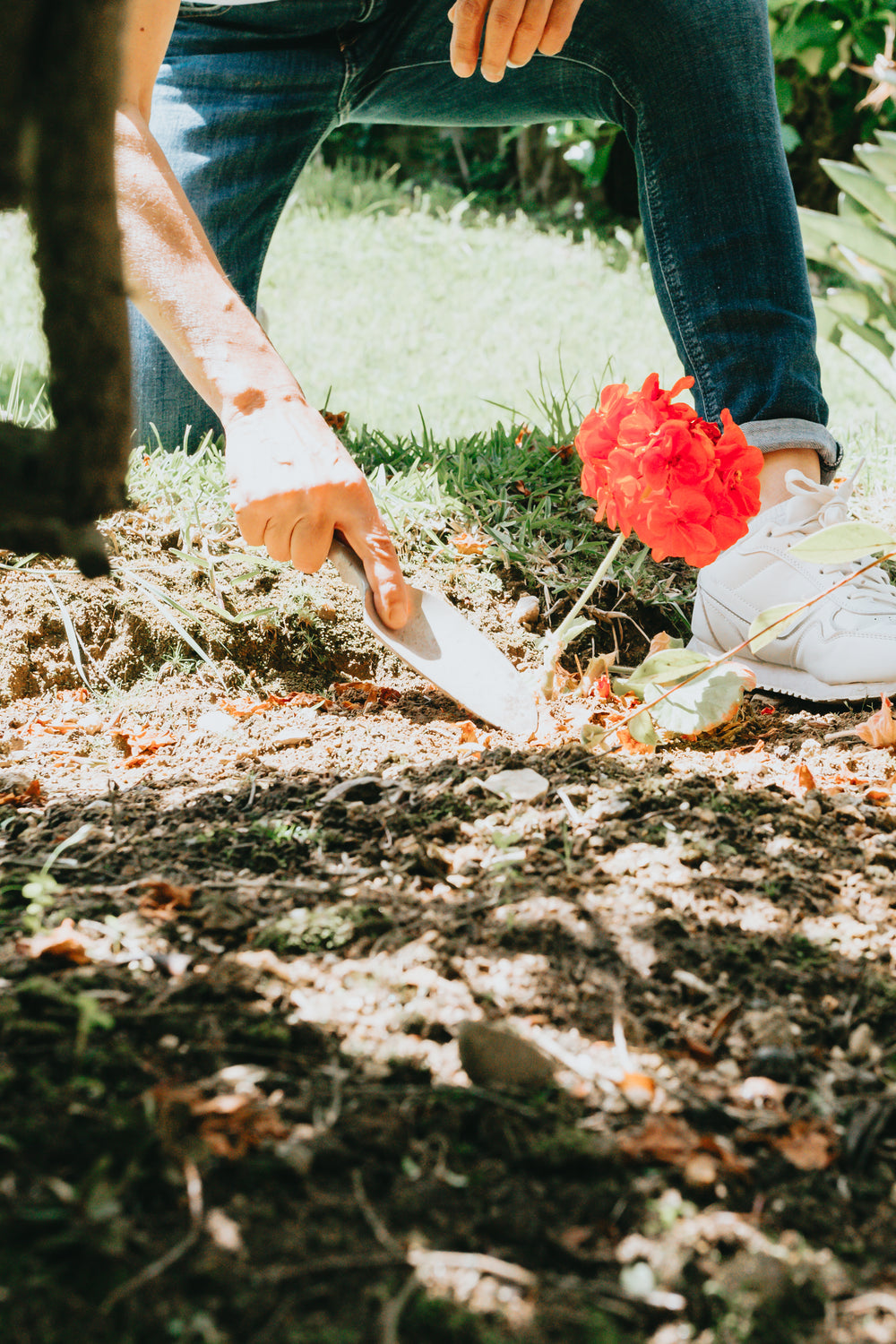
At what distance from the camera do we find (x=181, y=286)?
4.57 ft

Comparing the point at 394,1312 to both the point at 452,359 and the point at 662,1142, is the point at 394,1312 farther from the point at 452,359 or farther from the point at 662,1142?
the point at 452,359

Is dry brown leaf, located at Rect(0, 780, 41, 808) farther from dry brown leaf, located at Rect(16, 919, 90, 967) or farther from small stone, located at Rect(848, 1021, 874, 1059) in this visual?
small stone, located at Rect(848, 1021, 874, 1059)

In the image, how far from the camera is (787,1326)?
56 centimetres

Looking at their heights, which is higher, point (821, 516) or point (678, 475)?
point (678, 475)

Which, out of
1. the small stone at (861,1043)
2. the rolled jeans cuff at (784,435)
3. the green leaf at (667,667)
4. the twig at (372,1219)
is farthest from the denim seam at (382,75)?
the twig at (372,1219)

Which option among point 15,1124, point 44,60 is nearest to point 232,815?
point 15,1124

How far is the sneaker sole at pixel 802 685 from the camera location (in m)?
1.60

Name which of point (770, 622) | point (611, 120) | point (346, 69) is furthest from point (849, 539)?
point (346, 69)

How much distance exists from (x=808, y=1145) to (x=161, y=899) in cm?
58

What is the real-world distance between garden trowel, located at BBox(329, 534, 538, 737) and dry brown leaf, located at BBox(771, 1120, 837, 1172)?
31.4 inches

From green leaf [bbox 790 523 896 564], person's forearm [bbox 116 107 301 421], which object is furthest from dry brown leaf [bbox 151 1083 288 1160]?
person's forearm [bbox 116 107 301 421]

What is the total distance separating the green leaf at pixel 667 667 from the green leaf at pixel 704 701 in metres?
0.02

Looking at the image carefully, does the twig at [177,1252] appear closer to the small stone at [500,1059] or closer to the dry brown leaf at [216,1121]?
the dry brown leaf at [216,1121]

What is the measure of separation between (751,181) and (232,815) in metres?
1.63
